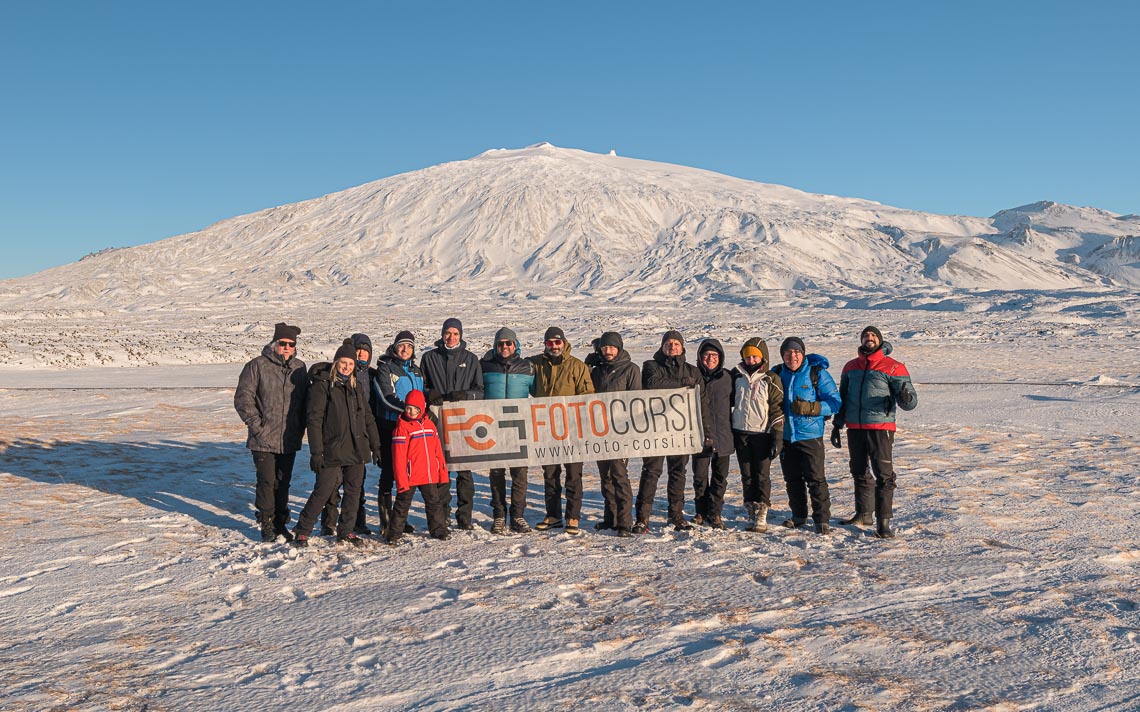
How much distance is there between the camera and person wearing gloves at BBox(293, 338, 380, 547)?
662 cm

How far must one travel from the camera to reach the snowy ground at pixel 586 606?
164 inches

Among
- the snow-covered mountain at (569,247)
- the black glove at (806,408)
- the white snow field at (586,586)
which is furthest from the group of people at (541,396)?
the snow-covered mountain at (569,247)

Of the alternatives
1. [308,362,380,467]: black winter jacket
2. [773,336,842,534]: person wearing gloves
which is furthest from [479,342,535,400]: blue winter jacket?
[773,336,842,534]: person wearing gloves

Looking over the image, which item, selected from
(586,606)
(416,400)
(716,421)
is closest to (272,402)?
(416,400)

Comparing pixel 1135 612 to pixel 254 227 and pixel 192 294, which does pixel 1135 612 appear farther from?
pixel 254 227

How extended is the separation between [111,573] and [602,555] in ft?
11.7

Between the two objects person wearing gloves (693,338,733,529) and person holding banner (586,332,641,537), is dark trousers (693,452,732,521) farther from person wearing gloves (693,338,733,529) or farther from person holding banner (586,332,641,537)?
person holding banner (586,332,641,537)

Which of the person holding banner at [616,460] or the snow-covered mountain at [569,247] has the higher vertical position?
the snow-covered mountain at [569,247]

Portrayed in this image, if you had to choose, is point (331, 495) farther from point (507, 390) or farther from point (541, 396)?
point (541, 396)

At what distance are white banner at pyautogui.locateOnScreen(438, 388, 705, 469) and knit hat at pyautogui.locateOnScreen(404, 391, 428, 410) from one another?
574 millimetres

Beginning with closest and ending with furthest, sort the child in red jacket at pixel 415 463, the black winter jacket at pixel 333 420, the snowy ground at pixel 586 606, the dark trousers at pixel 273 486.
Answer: the snowy ground at pixel 586 606, the black winter jacket at pixel 333 420, the child in red jacket at pixel 415 463, the dark trousers at pixel 273 486

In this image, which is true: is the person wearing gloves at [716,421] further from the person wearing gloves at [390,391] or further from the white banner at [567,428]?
the person wearing gloves at [390,391]

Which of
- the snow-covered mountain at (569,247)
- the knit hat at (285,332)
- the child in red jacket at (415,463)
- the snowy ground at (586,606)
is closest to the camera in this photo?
the snowy ground at (586,606)

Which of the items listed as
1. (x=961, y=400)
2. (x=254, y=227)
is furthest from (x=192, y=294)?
(x=961, y=400)
